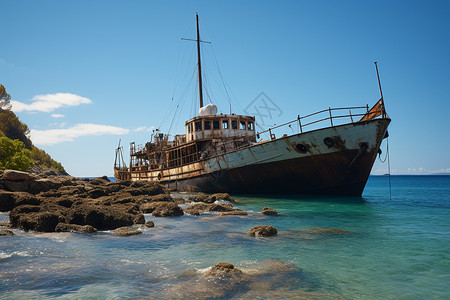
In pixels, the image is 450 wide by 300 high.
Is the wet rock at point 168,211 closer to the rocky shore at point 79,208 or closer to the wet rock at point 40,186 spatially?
the rocky shore at point 79,208

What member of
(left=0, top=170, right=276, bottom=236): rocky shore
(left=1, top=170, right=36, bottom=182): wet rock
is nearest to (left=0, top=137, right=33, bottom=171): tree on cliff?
(left=0, top=170, right=276, bottom=236): rocky shore

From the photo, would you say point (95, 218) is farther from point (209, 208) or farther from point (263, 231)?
point (209, 208)

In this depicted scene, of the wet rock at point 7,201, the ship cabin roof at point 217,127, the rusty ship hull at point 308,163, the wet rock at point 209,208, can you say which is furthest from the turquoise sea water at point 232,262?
the ship cabin roof at point 217,127

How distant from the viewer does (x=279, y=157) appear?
17703 mm

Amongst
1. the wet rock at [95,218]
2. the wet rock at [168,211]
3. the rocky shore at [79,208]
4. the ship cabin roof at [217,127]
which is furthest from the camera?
the ship cabin roof at [217,127]

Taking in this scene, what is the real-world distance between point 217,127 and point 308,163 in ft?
29.8

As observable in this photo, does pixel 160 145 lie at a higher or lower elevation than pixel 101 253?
higher

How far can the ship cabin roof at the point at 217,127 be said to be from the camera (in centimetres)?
2383

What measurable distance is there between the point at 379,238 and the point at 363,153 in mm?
8921

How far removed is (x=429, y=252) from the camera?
6973 millimetres

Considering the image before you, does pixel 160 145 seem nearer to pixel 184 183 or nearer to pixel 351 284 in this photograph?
pixel 184 183

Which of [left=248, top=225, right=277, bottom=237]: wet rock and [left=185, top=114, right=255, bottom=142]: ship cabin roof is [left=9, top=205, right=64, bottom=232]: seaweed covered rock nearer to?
[left=248, top=225, right=277, bottom=237]: wet rock

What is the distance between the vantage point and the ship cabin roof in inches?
938

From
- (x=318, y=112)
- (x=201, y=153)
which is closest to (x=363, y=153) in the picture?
(x=318, y=112)
